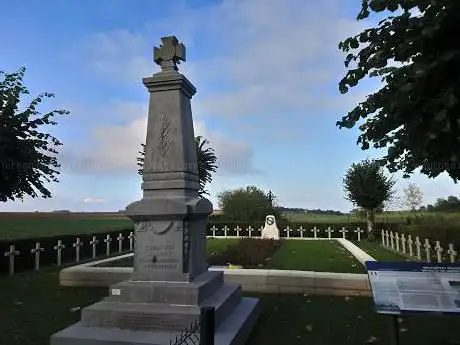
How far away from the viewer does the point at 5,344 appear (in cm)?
558

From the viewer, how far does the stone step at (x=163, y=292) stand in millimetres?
5734

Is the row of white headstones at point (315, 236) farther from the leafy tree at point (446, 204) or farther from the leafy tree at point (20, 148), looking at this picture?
the leafy tree at point (446, 204)

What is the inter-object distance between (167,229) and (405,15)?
4471 millimetres

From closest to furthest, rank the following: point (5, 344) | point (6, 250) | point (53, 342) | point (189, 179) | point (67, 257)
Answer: point (53, 342) < point (5, 344) < point (189, 179) < point (6, 250) < point (67, 257)

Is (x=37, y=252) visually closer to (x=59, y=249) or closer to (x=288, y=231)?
(x=59, y=249)

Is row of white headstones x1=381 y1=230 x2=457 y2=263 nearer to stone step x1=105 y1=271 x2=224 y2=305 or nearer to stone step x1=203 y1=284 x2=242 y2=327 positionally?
stone step x1=203 y1=284 x2=242 y2=327

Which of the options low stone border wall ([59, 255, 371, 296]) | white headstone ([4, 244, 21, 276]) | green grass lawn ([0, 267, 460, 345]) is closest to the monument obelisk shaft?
green grass lawn ([0, 267, 460, 345])

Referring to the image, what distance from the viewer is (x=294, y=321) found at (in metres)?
6.66

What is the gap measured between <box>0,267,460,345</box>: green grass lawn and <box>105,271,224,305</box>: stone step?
1.03 metres

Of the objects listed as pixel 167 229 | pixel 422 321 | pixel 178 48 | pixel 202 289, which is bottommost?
pixel 422 321

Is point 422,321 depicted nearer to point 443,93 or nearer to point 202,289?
point 202,289

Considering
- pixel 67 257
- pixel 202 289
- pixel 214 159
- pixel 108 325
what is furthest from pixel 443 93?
pixel 214 159

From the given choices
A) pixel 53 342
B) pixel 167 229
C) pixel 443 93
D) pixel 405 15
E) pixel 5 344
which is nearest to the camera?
pixel 443 93

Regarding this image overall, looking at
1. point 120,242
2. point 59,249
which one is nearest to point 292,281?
point 59,249
